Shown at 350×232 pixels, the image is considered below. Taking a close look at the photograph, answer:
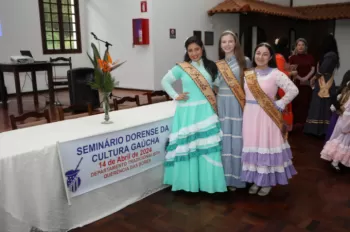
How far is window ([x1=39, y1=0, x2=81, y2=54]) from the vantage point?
7.56 metres

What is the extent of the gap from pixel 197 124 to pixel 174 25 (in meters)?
4.77

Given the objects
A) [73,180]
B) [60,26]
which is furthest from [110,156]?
[60,26]

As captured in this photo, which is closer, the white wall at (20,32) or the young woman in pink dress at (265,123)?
the young woman in pink dress at (265,123)

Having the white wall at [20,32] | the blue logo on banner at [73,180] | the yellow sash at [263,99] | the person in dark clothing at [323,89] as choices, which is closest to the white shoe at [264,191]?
the yellow sash at [263,99]

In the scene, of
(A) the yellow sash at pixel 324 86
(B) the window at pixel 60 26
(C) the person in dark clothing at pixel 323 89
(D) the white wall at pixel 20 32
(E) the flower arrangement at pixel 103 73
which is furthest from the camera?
(B) the window at pixel 60 26

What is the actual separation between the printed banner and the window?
226 inches

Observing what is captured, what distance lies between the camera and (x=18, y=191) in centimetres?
201

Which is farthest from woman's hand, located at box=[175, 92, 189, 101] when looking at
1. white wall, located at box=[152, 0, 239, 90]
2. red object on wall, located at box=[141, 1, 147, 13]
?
red object on wall, located at box=[141, 1, 147, 13]

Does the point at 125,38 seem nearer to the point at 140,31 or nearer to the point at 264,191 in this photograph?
the point at 140,31

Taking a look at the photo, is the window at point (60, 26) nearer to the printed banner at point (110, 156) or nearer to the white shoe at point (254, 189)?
the printed banner at point (110, 156)

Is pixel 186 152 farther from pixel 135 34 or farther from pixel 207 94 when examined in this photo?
pixel 135 34

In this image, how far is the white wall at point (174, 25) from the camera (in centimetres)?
677

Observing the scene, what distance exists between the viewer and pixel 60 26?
7.83 metres

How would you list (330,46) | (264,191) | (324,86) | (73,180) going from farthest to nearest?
(324,86) < (330,46) < (264,191) < (73,180)
